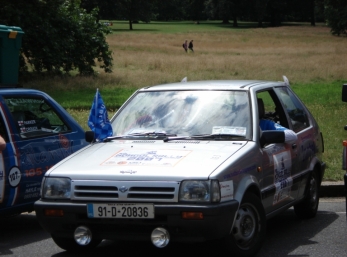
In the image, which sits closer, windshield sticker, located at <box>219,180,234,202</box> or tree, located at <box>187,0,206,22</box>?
windshield sticker, located at <box>219,180,234,202</box>

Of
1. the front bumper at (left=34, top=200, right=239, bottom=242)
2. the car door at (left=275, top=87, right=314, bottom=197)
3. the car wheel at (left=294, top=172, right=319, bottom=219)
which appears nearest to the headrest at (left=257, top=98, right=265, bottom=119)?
the car door at (left=275, top=87, right=314, bottom=197)

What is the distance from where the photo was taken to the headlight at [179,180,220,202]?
19.5 feet

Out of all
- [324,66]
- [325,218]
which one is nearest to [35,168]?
[325,218]

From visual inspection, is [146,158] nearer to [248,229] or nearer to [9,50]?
[248,229]

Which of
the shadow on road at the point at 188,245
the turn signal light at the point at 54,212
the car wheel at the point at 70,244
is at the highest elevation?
the turn signal light at the point at 54,212

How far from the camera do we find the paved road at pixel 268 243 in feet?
22.6

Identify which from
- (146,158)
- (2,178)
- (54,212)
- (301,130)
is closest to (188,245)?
(146,158)

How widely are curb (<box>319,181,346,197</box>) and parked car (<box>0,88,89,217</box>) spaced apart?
3.37m

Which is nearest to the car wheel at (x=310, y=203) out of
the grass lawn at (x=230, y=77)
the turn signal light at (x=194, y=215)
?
the grass lawn at (x=230, y=77)

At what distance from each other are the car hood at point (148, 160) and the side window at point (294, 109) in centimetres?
157

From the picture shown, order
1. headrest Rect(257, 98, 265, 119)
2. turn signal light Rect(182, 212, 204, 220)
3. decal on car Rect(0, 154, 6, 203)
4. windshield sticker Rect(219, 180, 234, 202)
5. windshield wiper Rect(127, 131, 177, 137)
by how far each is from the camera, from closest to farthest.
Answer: turn signal light Rect(182, 212, 204, 220), windshield sticker Rect(219, 180, 234, 202), windshield wiper Rect(127, 131, 177, 137), decal on car Rect(0, 154, 6, 203), headrest Rect(257, 98, 265, 119)

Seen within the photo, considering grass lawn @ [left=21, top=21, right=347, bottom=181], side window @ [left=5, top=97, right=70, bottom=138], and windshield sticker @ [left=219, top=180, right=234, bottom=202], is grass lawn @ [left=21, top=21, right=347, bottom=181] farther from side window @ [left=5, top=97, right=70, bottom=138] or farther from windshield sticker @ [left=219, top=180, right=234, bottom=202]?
windshield sticker @ [left=219, top=180, right=234, bottom=202]

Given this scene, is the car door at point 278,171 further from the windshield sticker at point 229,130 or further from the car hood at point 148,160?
the car hood at point 148,160

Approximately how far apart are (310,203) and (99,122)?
2503 millimetres
